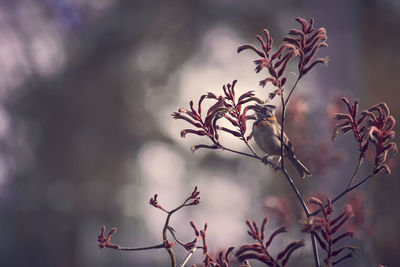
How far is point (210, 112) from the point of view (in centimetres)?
149

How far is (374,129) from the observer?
135cm

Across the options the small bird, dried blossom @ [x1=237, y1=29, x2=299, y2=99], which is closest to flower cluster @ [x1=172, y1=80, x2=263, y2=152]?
dried blossom @ [x1=237, y1=29, x2=299, y2=99]

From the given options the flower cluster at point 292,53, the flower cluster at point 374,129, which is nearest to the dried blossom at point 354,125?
the flower cluster at point 374,129

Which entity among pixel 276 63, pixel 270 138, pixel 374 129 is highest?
pixel 270 138

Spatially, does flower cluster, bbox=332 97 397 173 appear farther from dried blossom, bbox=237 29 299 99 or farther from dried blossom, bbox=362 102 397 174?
dried blossom, bbox=237 29 299 99

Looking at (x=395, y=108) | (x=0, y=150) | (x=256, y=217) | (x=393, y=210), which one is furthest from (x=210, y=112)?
(x=0, y=150)

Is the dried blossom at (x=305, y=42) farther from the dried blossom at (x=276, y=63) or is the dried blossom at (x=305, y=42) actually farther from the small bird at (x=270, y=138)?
the small bird at (x=270, y=138)

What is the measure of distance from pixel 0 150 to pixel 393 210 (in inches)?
321

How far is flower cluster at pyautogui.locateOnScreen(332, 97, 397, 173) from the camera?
A: 1.38 meters

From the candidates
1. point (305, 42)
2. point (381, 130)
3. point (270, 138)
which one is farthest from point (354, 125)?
point (270, 138)

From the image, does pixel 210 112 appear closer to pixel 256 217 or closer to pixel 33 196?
pixel 256 217

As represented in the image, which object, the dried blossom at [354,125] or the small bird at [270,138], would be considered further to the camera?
the small bird at [270,138]

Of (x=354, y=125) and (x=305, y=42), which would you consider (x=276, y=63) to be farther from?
(x=354, y=125)

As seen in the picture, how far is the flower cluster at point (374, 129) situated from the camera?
1.38 metres
